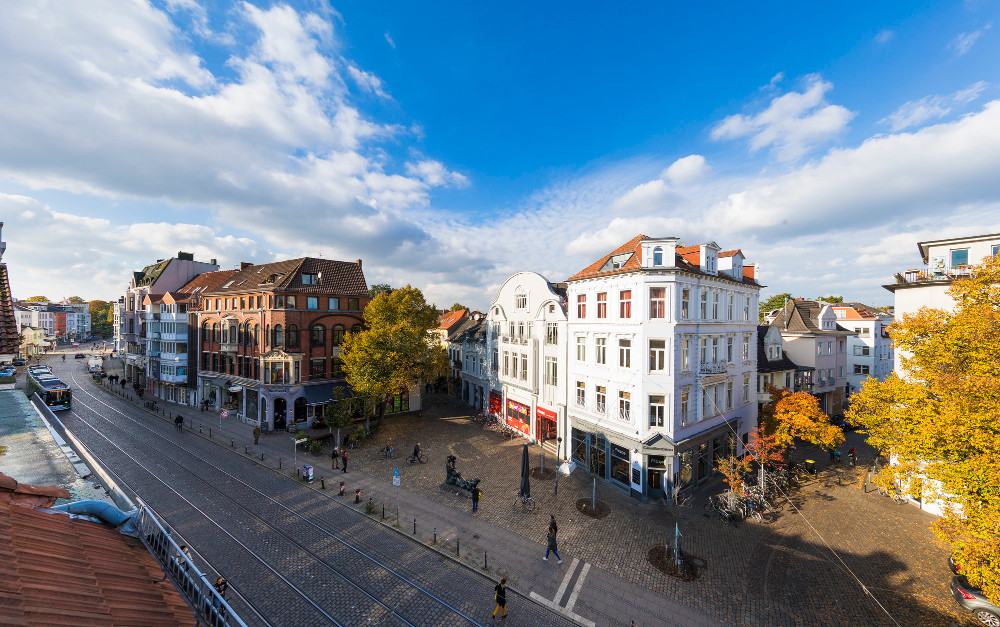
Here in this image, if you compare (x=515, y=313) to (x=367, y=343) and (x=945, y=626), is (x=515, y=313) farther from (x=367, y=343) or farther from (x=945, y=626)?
(x=945, y=626)

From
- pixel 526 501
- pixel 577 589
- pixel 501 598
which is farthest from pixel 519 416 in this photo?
pixel 501 598

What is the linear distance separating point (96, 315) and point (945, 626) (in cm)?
22692

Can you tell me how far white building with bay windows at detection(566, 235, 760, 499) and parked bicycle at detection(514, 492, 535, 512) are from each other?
223 inches

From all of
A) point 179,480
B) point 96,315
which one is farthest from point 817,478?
point 96,315

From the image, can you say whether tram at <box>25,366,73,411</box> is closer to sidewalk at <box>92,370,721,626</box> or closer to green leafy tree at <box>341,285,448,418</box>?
sidewalk at <box>92,370,721,626</box>

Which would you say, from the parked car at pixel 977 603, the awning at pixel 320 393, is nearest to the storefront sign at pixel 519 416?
the awning at pixel 320 393

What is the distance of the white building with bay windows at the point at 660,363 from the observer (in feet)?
71.4

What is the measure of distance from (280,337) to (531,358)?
23.3 meters

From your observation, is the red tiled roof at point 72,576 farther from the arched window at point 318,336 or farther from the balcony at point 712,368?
the arched window at point 318,336

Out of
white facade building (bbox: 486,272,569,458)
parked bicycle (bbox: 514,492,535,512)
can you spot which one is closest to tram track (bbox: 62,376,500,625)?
parked bicycle (bbox: 514,492,535,512)

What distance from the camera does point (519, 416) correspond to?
34469 mm

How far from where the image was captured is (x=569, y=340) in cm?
2747

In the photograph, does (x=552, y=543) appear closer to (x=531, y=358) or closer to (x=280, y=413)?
(x=531, y=358)

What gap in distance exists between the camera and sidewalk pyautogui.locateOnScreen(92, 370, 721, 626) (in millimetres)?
13703
